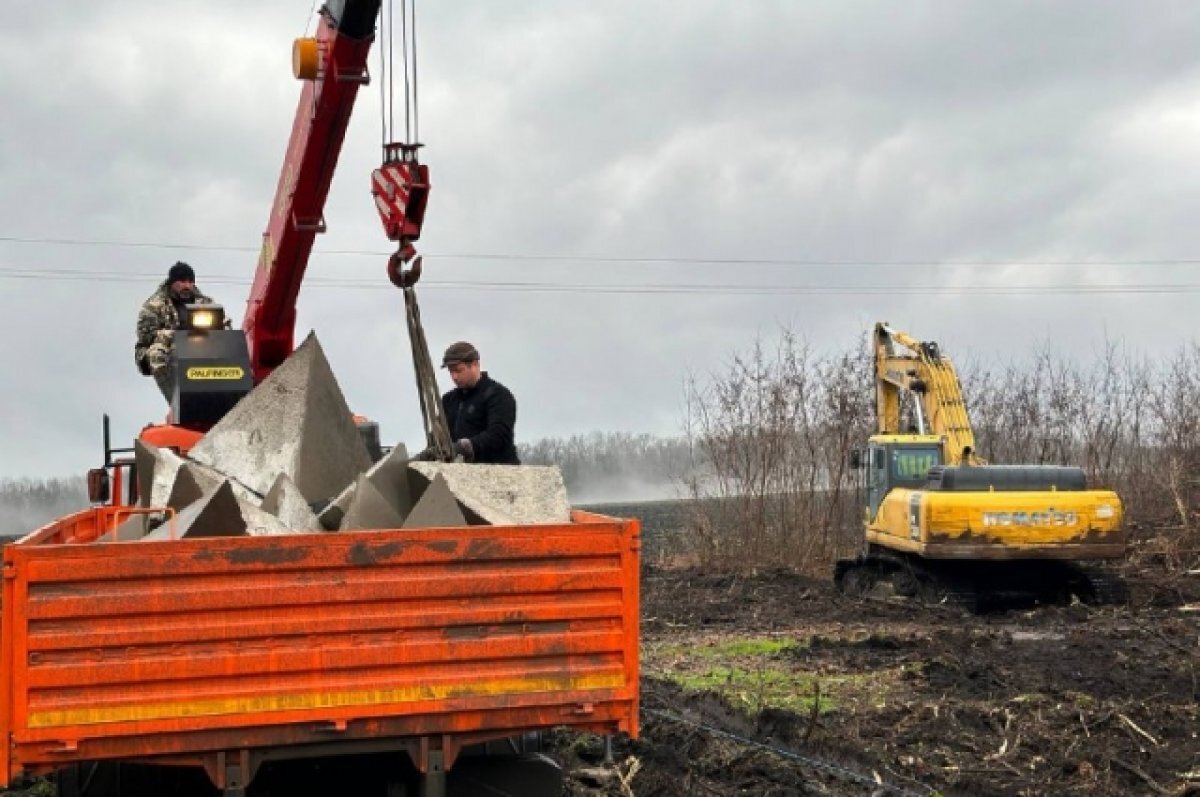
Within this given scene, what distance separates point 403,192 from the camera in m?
8.66

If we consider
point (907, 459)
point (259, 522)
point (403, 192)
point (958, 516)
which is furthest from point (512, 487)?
point (907, 459)

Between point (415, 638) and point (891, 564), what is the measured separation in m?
15.0

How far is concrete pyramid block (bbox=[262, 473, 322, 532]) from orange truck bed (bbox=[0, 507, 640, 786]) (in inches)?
34.8

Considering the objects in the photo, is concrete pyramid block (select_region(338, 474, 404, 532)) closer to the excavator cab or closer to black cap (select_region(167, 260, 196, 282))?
black cap (select_region(167, 260, 196, 282))

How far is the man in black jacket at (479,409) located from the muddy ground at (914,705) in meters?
1.87

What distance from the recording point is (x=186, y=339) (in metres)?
9.20

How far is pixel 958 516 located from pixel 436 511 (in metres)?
12.3

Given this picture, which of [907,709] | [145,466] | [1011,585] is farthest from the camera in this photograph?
[1011,585]

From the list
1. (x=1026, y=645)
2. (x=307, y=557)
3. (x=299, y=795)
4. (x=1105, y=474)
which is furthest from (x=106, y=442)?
(x=1105, y=474)

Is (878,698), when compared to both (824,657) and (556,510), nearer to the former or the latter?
(824,657)

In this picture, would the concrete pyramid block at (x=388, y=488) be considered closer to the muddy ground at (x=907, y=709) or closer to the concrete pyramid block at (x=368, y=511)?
the concrete pyramid block at (x=368, y=511)

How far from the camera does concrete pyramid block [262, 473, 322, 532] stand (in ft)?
19.4

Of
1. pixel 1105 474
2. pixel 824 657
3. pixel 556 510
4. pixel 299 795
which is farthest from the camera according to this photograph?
pixel 1105 474

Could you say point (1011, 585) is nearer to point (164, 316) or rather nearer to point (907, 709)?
point (907, 709)
